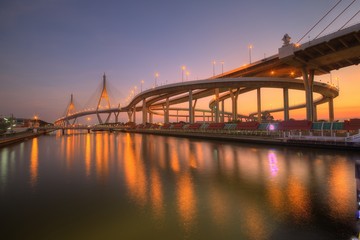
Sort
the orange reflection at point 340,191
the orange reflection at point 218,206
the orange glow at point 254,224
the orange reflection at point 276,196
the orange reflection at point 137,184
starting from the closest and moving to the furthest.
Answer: the orange glow at point 254,224, the orange reflection at point 218,206, the orange reflection at point 340,191, the orange reflection at point 276,196, the orange reflection at point 137,184

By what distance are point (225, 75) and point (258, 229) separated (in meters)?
62.9

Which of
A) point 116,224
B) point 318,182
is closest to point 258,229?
point 116,224

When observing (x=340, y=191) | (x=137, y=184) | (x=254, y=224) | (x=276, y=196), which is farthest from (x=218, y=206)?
(x=340, y=191)

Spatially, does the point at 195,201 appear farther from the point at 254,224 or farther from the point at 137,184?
the point at 137,184

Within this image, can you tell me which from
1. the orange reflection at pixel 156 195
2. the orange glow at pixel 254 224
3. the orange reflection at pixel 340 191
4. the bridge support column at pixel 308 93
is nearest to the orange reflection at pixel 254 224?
the orange glow at pixel 254 224

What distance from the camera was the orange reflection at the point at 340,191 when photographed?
19.5 feet

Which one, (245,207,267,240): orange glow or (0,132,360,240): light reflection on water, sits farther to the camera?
(0,132,360,240): light reflection on water

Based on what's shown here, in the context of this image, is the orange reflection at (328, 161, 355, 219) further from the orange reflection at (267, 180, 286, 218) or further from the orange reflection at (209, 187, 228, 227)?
the orange reflection at (209, 187, 228, 227)

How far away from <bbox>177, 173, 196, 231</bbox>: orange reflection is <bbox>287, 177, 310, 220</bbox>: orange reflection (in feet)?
8.22

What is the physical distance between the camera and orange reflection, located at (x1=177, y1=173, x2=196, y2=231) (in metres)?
5.52

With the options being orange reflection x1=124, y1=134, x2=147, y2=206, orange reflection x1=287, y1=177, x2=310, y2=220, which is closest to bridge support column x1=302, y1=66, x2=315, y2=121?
orange reflection x1=287, y1=177, x2=310, y2=220

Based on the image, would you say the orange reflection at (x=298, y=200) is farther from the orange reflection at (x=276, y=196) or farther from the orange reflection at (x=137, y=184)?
the orange reflection at (x=137, y=184)

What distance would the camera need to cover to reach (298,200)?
268 inches

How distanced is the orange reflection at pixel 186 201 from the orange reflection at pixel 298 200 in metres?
2.51
